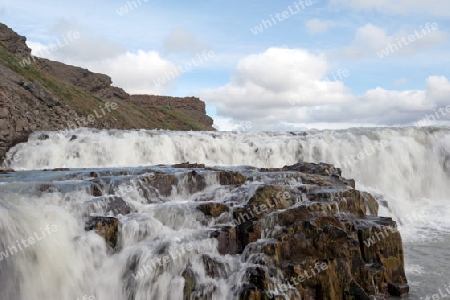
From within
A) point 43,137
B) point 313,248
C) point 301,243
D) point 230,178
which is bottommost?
point 313,248

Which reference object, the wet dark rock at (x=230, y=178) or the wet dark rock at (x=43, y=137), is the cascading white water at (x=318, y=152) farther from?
the wet dark rock at (x=230, y=178)

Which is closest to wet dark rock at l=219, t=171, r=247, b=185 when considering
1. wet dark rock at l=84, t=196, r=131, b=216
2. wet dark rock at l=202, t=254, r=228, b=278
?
wet dark rock at l=84, t=196, r=131, b=216

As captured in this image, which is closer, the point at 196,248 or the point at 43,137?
the point at 196,248

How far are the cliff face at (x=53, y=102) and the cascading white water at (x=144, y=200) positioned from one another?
2.74 meters

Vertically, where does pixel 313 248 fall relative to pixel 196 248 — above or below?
below

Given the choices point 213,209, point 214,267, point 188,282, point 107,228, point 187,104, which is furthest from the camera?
point 187,104

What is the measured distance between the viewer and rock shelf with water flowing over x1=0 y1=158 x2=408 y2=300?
9062mm

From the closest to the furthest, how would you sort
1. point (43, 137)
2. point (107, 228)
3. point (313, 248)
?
point (313, 248) → point (107, 228) → point (43, 137)

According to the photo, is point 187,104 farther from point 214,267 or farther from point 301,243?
point 214,267

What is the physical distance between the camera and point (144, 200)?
14.4m

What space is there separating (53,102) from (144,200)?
26.2 m

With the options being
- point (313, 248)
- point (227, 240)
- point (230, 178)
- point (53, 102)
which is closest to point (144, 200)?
point (230, 178)

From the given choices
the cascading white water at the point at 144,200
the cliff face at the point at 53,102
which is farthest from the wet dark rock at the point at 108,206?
the cliff face at the point at 53,102

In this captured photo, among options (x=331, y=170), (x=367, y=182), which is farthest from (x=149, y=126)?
(x=331, y=170)
